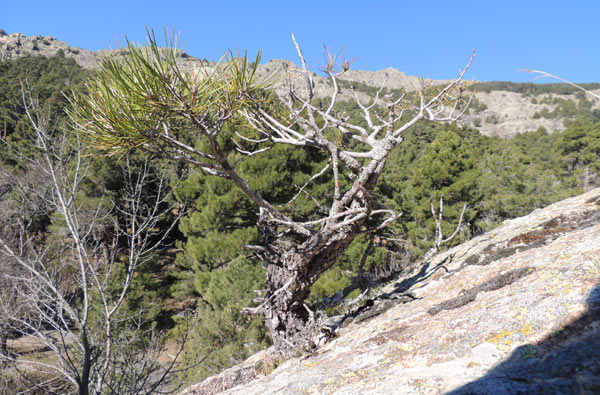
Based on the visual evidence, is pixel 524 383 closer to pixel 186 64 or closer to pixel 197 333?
pixel 186 64

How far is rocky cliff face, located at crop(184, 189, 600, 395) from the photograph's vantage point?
126 centimetres

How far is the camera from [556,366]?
1.20 meters

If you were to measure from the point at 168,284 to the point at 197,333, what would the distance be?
6283mm

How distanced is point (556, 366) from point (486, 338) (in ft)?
1.42

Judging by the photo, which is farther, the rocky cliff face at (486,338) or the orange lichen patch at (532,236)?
the orange lichen patch at (532,236)

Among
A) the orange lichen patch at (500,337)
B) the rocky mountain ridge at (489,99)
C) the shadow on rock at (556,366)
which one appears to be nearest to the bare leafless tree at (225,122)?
the orange lichen patch at (500,337)

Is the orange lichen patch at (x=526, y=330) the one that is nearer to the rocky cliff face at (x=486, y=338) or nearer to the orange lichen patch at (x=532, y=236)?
the rocky cliff face at (x=486, y=338)

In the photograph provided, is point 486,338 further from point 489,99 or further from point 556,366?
point 489,99

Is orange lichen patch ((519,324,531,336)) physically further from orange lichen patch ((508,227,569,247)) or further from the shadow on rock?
orange lichen patch ((508,227,569,247))

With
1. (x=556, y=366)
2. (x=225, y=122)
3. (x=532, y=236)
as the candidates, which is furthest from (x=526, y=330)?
(x=225, y=122)

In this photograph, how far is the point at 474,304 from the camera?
216 centimetres

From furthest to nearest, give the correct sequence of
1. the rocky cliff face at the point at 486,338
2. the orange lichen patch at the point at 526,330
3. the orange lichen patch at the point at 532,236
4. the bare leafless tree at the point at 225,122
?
the orange lichen patch at the point at 532,236, the bare leafless tree at the point at 225,122, the orange lichen patch at the point at 526,330, the rocky cliff face at the point at 486,338

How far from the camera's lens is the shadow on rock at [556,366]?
1065 mm

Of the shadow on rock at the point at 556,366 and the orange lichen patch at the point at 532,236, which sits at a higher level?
the shadow on rock at the point at 556,366
